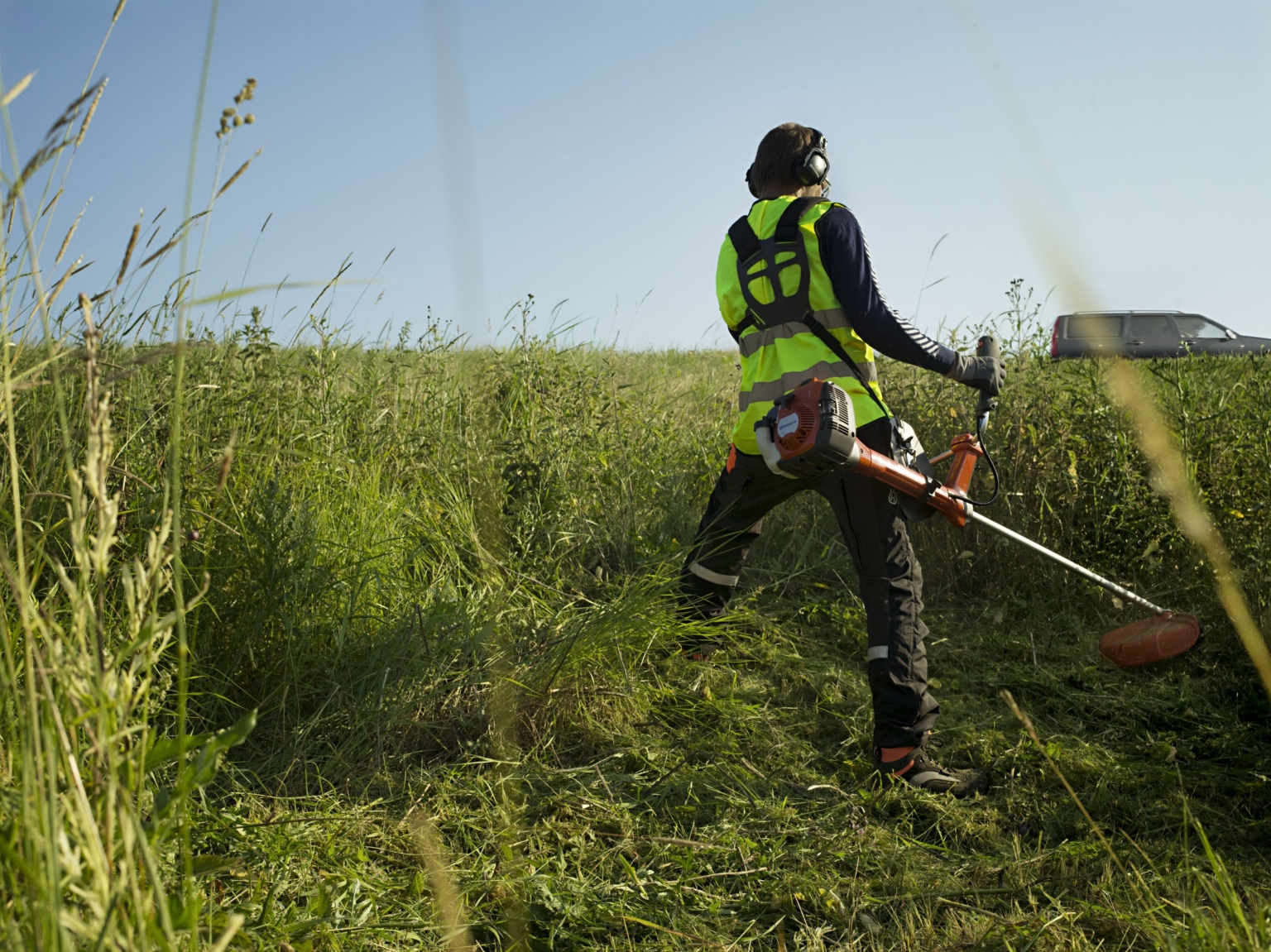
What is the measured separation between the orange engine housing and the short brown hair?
86 centimetres

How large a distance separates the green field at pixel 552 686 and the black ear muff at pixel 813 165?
1427 mm

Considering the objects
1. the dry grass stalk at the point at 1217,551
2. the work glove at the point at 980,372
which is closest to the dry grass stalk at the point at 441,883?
the dry grass stalk at the point at 1217,551

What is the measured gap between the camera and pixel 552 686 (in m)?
2.96

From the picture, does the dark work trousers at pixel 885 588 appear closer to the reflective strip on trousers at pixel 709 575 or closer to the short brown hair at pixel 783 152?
the reflective strip on trousers at pixel 709 575

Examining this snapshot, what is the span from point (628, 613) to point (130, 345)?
211 cm

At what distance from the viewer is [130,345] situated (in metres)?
3.36

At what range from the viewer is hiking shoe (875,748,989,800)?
2816 millimetres

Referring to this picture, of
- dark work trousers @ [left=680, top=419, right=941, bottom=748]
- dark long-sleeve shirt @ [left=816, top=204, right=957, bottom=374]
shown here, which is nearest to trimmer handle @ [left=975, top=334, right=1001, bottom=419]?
dark long-sleeve shirt @ [left=816, top=204, right=957, bottom=374]

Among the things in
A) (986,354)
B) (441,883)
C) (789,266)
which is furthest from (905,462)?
(441,883)

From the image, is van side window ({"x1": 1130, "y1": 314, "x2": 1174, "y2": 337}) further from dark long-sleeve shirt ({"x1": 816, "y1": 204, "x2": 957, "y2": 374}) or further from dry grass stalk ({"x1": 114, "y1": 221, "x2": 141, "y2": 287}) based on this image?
dry grass stalk ({"x1": 114, "y1": 221, "x2": 141, "y2": 287})

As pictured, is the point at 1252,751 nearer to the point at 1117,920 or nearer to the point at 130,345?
the point at 1117,920

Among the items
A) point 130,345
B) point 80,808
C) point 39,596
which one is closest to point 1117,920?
point 80,808

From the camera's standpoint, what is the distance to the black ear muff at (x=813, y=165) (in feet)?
10.6

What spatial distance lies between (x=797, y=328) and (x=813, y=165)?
60cm
